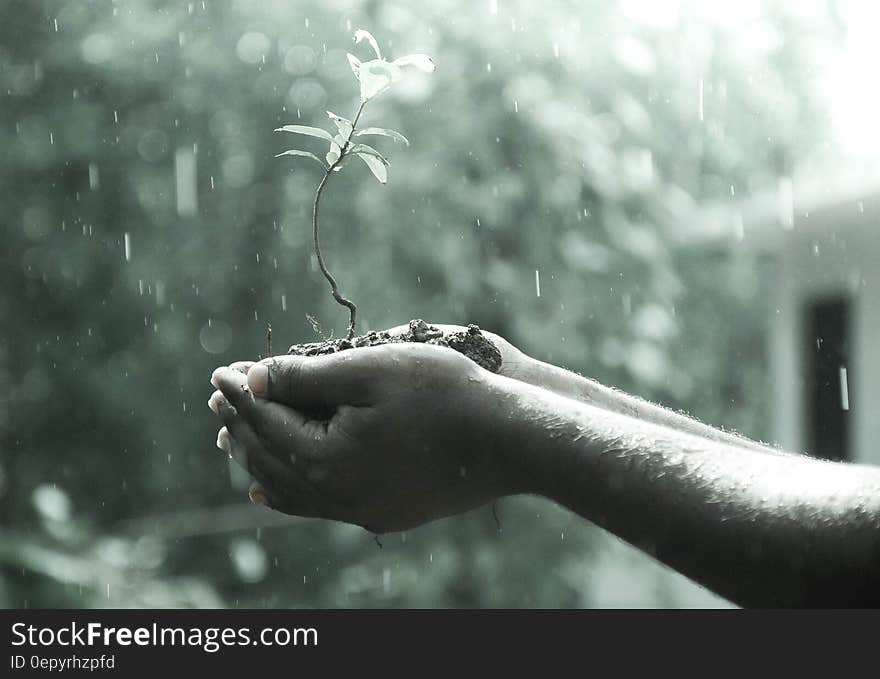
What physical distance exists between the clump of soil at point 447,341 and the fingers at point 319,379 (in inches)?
4.6

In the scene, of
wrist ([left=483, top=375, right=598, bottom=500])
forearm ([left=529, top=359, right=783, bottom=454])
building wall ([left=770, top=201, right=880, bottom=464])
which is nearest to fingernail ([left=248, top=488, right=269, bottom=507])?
wrist ([left=483, top=375, right=598, bottom=500])

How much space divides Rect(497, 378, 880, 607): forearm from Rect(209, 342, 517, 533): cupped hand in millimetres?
52

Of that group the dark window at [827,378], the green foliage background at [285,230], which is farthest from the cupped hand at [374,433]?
the dark window at [827,378]

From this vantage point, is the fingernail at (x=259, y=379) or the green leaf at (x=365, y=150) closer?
the fingernail at (x=259, y=379)

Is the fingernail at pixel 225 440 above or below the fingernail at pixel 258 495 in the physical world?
above

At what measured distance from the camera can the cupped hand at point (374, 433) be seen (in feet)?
3.74

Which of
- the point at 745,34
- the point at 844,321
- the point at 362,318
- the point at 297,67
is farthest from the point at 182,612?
the point at 844,321

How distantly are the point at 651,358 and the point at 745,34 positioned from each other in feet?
5.54

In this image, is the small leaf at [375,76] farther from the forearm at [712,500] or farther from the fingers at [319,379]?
the forearm at [712,500]

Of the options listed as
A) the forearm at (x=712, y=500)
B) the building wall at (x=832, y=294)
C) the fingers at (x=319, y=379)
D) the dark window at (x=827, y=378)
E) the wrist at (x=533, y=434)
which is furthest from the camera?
the dark window at (x=827, y=378)

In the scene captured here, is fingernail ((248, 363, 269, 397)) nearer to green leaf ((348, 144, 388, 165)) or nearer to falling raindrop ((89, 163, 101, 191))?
green leaf ((348, 144, 388, 165))

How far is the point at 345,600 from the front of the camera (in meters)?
4.29

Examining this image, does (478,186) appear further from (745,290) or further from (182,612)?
(182,612)

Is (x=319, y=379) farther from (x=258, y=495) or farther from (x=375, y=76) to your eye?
(x=375, y=76)
